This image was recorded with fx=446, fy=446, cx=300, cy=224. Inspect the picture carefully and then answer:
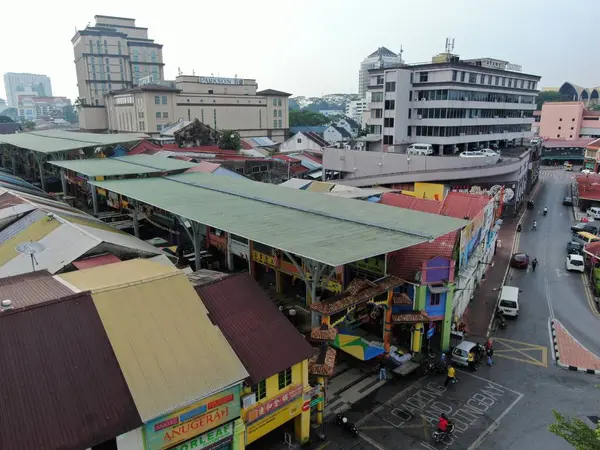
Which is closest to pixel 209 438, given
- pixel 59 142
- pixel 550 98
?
pixel 59 142

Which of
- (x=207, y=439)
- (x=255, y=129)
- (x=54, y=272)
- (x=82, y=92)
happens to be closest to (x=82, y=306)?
(x=207, y=439)

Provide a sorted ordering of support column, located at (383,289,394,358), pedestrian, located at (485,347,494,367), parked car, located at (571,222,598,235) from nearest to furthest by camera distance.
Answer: support column, located at (383,289,394,358) < pedestrian, located at (485,347,494,367) < parked car, located at (571,222,598,235)

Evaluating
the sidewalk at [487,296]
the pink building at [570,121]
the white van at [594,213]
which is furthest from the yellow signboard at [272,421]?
the pink building at [570,121]

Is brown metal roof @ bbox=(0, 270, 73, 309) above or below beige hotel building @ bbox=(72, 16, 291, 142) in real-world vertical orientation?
below

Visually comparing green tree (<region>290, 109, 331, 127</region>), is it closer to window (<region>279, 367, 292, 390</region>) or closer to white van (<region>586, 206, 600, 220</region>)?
white van (<region>586, 206, 600, 220</region>)

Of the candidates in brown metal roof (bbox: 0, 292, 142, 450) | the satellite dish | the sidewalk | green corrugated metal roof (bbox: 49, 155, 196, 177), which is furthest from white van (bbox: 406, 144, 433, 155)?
brown metal roof (bbox: 0, 292, 142, 450)

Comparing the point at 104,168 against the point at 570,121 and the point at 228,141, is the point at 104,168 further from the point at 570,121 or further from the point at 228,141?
the point at 570,121
